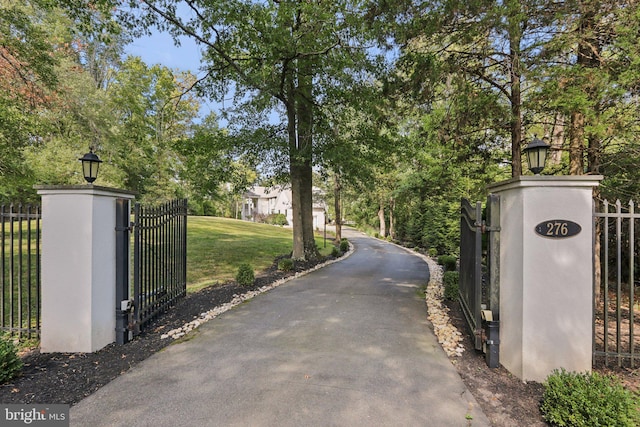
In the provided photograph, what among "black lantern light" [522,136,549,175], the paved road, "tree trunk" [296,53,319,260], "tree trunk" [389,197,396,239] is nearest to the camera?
the paved road

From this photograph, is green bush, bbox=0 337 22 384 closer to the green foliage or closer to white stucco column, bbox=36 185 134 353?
white stucco column, bbox=36 185 134 353

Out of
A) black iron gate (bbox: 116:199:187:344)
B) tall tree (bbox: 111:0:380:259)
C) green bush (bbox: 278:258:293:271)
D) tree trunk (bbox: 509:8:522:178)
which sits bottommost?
green bush (bbox: 278:258:293:271)

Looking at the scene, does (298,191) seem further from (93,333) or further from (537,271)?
(537,271)

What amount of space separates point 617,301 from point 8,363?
20.9ft

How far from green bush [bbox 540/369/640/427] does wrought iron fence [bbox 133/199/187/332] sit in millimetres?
4970

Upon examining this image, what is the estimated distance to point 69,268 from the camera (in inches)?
151

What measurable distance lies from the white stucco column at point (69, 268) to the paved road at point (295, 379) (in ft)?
3.33

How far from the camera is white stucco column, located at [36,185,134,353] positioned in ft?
12.5

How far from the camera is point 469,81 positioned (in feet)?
23.2

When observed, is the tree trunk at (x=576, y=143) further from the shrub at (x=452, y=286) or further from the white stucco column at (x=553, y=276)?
the white stucco column at (x=553, y=276)

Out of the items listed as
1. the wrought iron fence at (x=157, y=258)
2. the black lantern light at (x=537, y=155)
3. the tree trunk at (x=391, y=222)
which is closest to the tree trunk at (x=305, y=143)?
the wrought iron fence at (x=157, y=258)

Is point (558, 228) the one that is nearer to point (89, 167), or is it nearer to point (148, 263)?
point (148, 263)

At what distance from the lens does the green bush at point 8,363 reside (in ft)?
10.1

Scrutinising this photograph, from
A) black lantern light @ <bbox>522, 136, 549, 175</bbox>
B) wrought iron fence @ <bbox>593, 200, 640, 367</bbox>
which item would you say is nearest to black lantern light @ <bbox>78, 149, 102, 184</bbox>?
wrought iron fence @ <bbox>593, 200, 640, 367</bbox>
